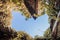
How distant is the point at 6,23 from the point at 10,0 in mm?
2820

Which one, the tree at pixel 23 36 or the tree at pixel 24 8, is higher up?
the tree at pixel 24 8

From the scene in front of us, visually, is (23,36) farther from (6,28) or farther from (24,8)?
(24,8)

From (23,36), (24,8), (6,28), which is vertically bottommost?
(23,36)

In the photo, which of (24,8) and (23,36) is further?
(23,36)

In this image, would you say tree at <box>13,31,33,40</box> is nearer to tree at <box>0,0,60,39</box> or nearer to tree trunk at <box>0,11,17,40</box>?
tree trunk at <box>0,11,17,40</box>

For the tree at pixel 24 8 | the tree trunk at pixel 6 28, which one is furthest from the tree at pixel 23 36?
the tree at pixel 24 8

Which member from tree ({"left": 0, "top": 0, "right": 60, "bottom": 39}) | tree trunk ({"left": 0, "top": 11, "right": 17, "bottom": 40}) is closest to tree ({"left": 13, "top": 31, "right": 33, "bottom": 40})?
tree trunk ({"left": 0, "top": 11, "right": 17, "bottom": 40})

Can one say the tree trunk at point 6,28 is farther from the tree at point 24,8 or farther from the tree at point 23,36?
the tree at point 23,36

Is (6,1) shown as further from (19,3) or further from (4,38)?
(4,38)

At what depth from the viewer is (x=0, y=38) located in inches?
317

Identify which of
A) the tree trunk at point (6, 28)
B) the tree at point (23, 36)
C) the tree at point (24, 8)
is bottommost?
the tree at point (23, 36)

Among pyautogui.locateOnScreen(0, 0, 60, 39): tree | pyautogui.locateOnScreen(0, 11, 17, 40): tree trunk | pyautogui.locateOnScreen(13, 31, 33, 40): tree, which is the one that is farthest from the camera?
pyautogui.locateOnScreen(13, 31, 33, 40): tree

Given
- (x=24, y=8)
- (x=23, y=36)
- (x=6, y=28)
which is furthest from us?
(x=23, y=36)

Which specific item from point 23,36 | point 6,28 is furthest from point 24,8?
point 23,36
